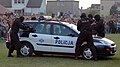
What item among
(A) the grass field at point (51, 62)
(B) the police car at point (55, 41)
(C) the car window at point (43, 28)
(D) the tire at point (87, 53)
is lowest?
(A) the grass field at point (51, 62)

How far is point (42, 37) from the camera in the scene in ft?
53.4

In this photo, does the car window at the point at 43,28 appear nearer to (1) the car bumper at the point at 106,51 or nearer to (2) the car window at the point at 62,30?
(2) the car window at the point at 62,30

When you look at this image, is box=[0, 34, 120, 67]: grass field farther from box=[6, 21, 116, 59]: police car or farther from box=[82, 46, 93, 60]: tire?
box=[6, 21, 116, 59]: police car

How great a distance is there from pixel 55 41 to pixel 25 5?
70.7 meters

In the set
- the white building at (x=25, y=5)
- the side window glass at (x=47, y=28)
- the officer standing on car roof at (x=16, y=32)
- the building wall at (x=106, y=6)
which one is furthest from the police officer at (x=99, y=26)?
the building wall at (x=106, y=6)

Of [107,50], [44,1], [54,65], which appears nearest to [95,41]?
[107,50]

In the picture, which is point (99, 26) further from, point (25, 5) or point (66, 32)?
point (25, 5)

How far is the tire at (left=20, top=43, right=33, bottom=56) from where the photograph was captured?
1647 cm

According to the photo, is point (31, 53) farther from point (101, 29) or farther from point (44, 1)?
point (44, 1)

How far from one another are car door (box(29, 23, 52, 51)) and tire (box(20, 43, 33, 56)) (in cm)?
20

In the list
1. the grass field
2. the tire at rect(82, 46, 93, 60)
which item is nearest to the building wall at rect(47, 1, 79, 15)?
the grass field

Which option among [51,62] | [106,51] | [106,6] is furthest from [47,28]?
[106,6]

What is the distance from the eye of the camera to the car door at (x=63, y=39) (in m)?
15.9

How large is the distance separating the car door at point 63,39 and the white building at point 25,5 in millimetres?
68321
